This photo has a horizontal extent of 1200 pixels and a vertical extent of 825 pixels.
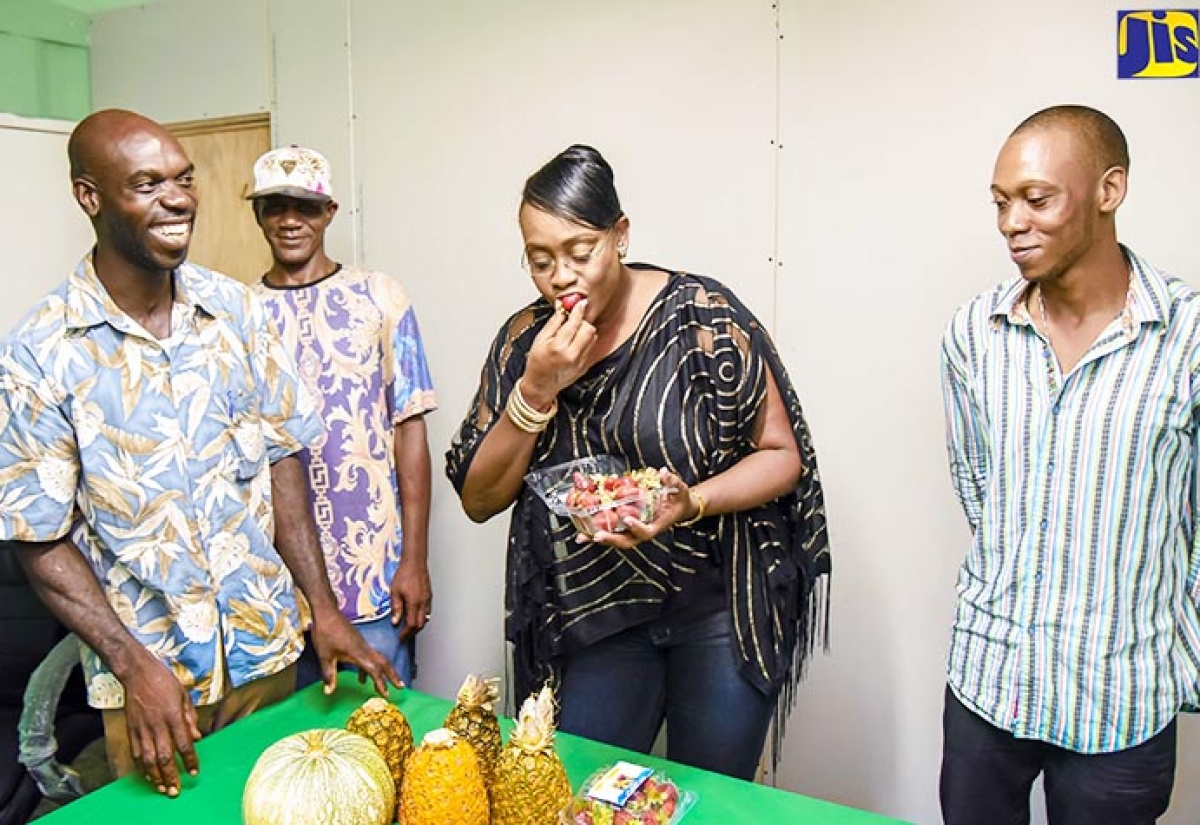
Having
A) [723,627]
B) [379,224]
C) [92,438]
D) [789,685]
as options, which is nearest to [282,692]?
[92,438]

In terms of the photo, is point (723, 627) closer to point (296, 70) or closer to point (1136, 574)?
point (1136, 574)

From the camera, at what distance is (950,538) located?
2.34 metres

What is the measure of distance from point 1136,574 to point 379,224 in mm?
2392

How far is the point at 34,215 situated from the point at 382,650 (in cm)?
234

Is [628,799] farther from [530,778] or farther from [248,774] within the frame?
[248,774]

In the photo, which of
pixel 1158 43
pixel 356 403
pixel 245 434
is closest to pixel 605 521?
pixel 245 434

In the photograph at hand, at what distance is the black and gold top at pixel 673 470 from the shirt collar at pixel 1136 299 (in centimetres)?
39

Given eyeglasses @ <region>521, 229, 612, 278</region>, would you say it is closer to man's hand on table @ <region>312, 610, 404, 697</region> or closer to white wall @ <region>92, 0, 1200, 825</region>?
man's hand on table @ <region>312, 610, 404, 697</region>

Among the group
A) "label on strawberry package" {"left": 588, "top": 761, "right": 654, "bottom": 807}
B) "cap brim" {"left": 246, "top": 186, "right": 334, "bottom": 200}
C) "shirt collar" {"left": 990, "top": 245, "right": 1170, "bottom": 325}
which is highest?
"cap brim" {"left": 246, "top": 186, "right": 334, "bottom": 200}

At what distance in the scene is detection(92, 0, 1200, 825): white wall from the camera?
2154 mm

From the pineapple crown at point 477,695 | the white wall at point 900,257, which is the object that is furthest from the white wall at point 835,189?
the pineapple crown at point 477,695

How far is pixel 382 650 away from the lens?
2.36m

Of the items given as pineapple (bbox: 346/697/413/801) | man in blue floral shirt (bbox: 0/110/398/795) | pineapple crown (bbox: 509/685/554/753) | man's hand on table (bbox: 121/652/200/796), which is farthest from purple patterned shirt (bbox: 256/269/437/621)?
pineapple crown (bbox: 509/685/554/753)

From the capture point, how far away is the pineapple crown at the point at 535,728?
3.95 feet
